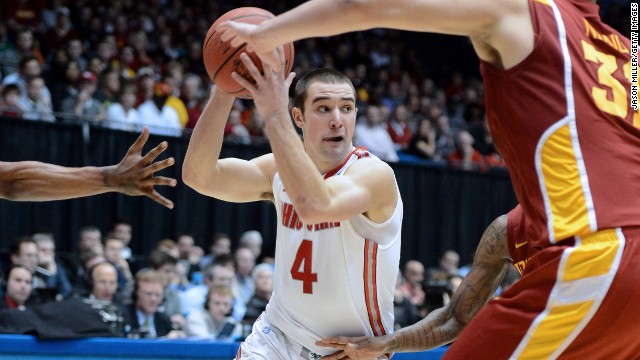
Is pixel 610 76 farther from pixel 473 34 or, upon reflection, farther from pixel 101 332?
pixel 101 332

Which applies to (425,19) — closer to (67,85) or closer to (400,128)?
(67,85)

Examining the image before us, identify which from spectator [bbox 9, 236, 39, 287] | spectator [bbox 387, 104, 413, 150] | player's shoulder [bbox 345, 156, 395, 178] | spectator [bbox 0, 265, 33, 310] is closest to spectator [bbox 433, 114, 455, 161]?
spectator [bbox 387, 104, 413, 150]

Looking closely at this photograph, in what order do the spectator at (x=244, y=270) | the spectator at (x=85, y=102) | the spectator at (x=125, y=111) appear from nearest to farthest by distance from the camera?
the spectator at (x=244, y=270) → the spectator at (x=85, y=102) → the spectator at (x=125, y=111)

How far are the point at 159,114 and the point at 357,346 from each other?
8.74 meters

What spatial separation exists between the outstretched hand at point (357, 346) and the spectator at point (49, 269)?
560cm

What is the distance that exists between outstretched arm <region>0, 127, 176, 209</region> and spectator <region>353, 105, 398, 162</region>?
9.18 metres

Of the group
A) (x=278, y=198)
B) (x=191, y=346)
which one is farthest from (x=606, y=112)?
(x=191, y=346)

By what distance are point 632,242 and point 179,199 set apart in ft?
31.9

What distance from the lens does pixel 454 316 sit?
4.39 metres

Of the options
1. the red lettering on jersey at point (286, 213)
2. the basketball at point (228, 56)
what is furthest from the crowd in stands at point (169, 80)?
the basketball at point (228, 56)

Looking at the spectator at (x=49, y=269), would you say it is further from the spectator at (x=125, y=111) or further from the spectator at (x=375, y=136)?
the spectator at (x=375, y=136)

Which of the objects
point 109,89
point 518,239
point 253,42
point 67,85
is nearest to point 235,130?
point 109,89

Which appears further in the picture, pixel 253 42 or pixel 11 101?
pixel 11 101

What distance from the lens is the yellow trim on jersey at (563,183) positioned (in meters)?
3.07
